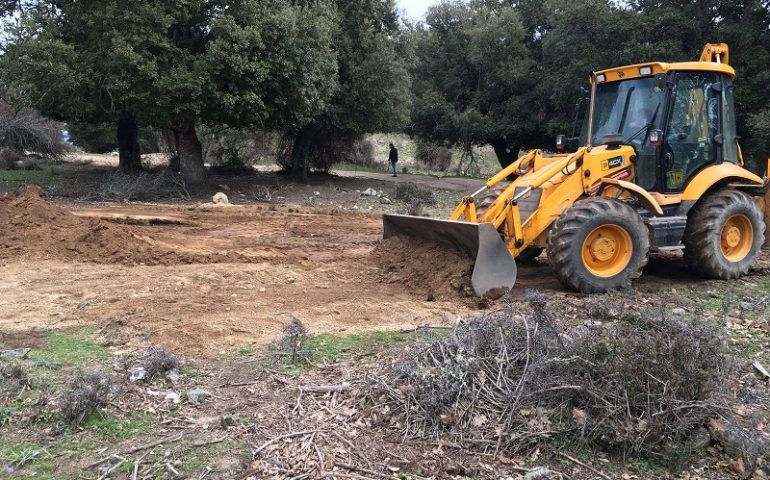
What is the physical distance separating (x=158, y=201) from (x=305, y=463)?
14760 millimetres

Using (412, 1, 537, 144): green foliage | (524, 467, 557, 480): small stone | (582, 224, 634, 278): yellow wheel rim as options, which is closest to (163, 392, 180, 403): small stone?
(524, 467, 557, 480): small stone

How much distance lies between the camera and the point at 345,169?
3684 cm

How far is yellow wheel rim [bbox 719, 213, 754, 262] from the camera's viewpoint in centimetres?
864

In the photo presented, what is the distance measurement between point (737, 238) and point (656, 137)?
213 cm

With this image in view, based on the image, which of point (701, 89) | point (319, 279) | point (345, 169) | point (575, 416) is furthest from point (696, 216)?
point (345, 169)

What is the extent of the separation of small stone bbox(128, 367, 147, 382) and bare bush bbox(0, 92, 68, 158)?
2041 centimetres

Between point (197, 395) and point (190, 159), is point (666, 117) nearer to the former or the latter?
point (197, 395)

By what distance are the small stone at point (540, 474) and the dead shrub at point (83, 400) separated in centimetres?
271

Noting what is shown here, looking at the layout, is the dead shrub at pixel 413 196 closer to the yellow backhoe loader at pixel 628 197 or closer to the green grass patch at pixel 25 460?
the yellow backhoe loader at pixel 628 197

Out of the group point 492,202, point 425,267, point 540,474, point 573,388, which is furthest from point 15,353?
point 492,202

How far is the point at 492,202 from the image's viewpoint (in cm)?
824

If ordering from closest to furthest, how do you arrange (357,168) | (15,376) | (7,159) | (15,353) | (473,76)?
(15,376) → (15,353) → (7,159) → (473,76) → (357,168)

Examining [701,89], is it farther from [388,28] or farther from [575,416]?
[388,28]

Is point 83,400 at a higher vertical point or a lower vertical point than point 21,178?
lower
